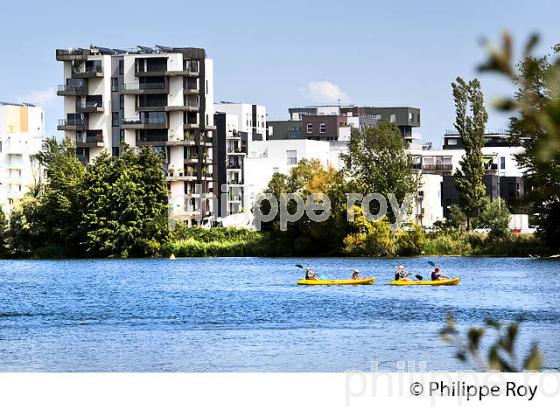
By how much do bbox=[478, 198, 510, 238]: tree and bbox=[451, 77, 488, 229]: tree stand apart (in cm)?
267

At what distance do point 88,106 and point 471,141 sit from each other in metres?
28.6

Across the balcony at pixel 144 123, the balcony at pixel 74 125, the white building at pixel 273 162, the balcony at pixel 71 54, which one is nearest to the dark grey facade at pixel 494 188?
the white building at pixel 273 162

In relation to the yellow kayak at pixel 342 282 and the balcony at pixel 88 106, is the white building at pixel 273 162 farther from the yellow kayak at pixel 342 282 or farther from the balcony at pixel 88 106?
the yellow kayak at pixel 342 282

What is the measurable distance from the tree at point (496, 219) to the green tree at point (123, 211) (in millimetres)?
18379

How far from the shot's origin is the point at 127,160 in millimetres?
70125

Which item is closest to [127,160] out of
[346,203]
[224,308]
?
[346,203]

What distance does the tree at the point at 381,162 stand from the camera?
6956cm

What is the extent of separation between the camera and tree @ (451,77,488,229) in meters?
71.2

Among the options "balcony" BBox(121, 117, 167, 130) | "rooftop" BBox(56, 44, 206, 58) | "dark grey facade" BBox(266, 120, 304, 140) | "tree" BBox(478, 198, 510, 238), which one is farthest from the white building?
"dark grey facade" BBox(266, 120, 304, 140)

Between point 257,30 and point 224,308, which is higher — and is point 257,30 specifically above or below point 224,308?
above

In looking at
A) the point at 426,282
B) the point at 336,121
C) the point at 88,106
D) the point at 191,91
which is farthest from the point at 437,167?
the point at 426,282
